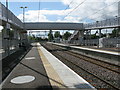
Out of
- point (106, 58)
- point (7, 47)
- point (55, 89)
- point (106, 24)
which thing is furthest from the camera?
point (106, 24)

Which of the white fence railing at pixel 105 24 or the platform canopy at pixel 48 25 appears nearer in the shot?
the white fence railing at pixel 105 24

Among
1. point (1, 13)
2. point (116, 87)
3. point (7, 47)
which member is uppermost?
point (1, 13)

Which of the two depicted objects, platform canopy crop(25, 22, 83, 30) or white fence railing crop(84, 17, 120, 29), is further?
platform canopy crop(25, 22, 83, 30)

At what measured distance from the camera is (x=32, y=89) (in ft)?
19.1

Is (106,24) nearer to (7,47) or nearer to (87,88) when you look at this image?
(7,47)

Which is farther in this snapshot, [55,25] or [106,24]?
[55,25]

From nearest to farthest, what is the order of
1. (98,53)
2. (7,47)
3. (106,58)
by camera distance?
(106,58), (98,53), (7,47)

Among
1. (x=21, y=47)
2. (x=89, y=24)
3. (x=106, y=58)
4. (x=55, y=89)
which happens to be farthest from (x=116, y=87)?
(x=89, y=24)

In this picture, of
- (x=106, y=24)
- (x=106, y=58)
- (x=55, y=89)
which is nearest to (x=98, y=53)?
(x=106, y=58)

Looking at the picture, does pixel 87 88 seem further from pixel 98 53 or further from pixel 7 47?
pixel 7 47

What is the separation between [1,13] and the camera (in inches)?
701

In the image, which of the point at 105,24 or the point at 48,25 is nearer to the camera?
the point at 105,24

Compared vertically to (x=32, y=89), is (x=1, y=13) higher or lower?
higher

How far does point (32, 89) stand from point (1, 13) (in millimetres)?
14716
